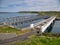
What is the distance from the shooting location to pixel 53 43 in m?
29.9

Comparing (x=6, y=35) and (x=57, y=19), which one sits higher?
(x=6, y=35)

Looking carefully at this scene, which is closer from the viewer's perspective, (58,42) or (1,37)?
(58,42)

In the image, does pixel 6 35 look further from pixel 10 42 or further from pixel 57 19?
pixel 57 19

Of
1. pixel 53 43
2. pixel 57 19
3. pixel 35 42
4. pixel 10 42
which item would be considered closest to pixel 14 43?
pixel 10 42

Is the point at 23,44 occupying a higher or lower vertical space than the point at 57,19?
higher

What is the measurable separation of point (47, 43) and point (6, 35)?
7.65 metres

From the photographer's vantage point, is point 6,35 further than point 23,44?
Result: Yes

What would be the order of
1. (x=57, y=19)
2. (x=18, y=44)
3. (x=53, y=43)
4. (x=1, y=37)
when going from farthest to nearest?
(x=57, y=19) → (x=1, y=37) → (x=53, y=43) → (x=18, y=44)

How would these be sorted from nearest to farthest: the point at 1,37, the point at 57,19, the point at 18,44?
the point at 18,44
the point at 1,37
the point at 57,19

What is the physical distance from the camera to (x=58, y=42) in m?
30.5

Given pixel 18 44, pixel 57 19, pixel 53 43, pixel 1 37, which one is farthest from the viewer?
pixel 57 19

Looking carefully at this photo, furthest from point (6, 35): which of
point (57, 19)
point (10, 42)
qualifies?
point (57, 19)

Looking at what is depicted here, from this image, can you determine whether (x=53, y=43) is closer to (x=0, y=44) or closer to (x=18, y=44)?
(x=18, y=44)

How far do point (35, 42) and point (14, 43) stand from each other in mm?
2732
